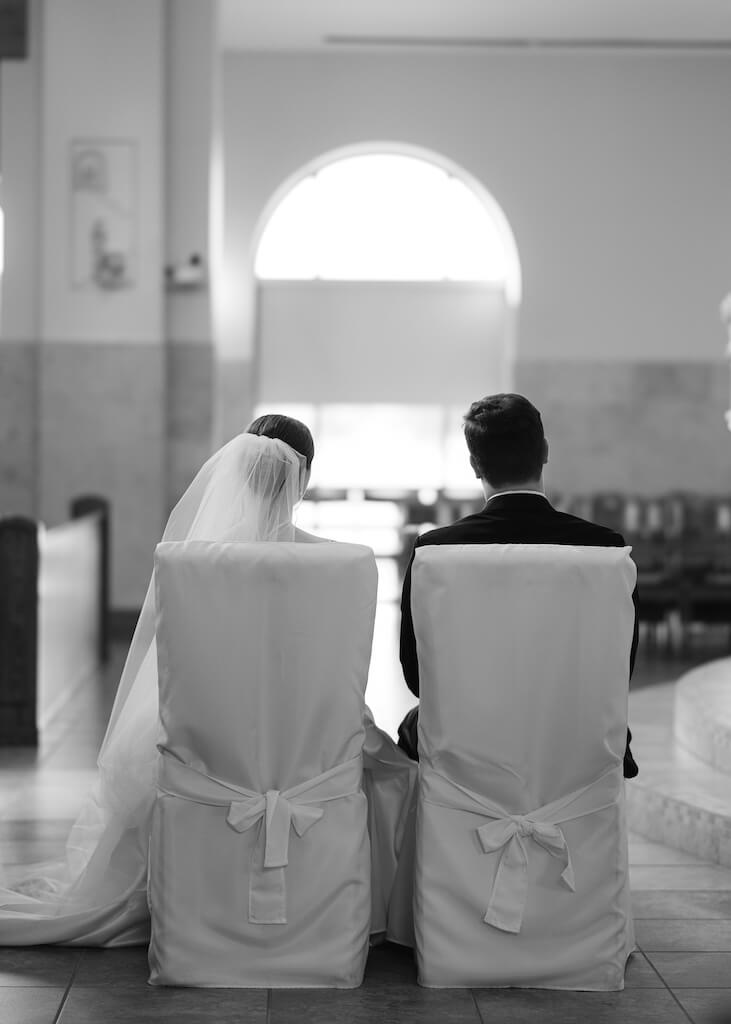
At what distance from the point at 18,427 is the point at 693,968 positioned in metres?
7.92

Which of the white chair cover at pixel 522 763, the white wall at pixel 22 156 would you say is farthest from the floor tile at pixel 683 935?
the white wall at pixel 22 156

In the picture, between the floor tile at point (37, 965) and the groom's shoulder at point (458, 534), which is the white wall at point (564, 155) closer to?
the groom's shoulder at point (458, 534)

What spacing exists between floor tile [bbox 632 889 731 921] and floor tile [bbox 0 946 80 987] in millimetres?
1592

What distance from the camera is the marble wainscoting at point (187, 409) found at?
32.7 feet

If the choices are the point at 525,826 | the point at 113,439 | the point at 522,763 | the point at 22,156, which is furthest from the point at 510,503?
the point at 22,156

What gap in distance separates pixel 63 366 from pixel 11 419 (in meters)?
0.72

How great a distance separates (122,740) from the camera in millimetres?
3500

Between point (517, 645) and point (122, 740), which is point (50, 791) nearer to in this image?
point (122, 740)

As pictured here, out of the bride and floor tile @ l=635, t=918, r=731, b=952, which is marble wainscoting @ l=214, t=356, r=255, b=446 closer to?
the bride

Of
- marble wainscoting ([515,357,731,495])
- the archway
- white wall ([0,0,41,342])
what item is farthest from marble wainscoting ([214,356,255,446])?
white wall ([0,0,41,342])

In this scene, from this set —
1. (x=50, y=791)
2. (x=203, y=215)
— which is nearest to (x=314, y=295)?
(x=203, y=215)

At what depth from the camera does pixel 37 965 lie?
10.6 ft

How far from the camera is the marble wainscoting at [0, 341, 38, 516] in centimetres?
1009

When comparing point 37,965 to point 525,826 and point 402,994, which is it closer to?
point 402,994
